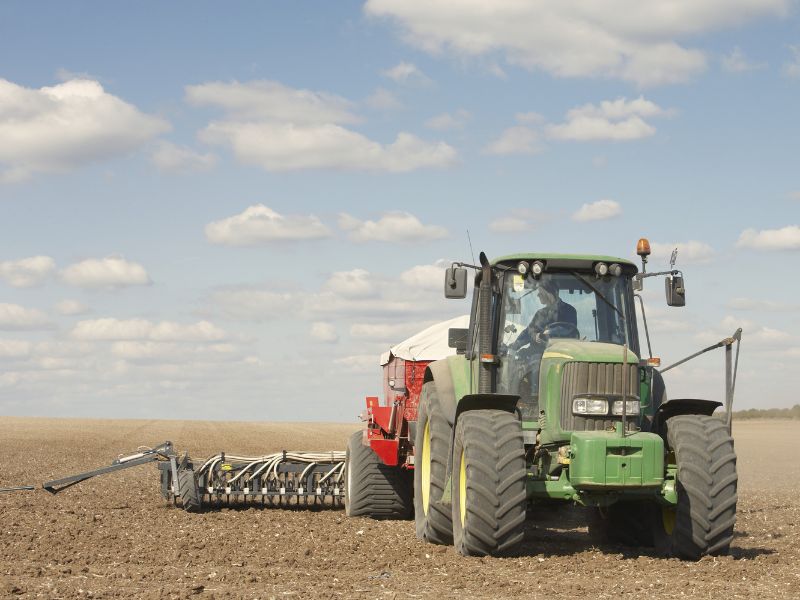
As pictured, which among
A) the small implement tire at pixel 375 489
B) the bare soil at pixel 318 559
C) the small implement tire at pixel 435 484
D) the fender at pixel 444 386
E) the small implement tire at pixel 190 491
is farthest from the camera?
the small implement tire at pixel 190 491

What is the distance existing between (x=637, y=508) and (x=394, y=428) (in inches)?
166

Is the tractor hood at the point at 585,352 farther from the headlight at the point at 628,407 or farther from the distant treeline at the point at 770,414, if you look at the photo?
the distant treeline at the point at 770,414

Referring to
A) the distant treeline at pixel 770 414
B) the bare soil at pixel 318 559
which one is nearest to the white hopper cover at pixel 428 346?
the bare soil at pixel 318 559

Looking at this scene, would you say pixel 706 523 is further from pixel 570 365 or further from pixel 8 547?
pixel 8 547

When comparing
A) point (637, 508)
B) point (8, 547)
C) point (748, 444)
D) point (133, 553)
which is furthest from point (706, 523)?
point (748, 444)

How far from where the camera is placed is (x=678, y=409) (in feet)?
36.9

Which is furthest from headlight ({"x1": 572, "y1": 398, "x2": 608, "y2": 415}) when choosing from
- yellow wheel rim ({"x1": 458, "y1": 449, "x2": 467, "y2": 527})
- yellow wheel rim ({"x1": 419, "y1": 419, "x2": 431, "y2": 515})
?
yellow wheel rim ({"x1": 419, "y1": 419, "x2": 431, "y2": 515})

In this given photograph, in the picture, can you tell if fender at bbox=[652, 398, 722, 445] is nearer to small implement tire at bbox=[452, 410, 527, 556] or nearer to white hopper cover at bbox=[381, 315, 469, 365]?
small implement tire at bbox=[452, 410, 527, 556]

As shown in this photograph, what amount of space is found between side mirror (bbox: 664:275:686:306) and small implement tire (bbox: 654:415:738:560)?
146 cm

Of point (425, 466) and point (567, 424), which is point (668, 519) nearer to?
point (567, 424)

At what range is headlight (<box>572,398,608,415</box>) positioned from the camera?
10617 mm

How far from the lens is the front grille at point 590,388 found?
1062cm

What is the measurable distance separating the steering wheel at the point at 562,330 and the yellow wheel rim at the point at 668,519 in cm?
188

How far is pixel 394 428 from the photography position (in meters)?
15.3
